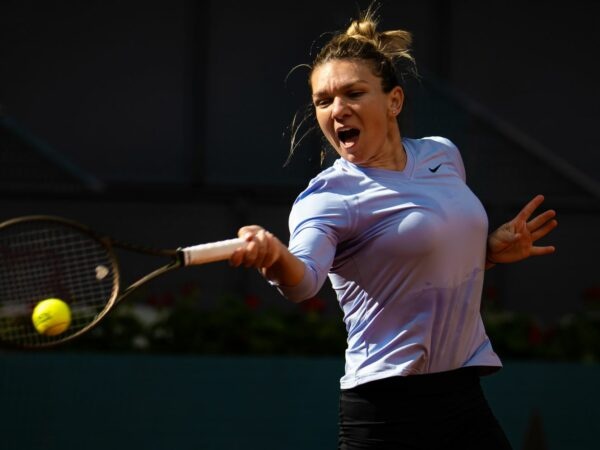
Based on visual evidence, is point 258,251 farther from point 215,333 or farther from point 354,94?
point 215,333

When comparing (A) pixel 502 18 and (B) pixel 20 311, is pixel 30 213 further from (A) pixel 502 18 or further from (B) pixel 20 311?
(A) pixel 502 18

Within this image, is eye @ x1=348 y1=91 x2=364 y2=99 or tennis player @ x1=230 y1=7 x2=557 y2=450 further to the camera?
eye @ x1=348 y1=91 x2=364 y2=99

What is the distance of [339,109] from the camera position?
3615 mm

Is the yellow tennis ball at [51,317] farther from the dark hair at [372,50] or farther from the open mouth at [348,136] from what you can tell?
the open mouth at [348,136]

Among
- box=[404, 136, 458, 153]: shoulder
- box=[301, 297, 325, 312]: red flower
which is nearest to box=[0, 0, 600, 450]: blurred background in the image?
box=[301, 297, 325, 312]: red flower

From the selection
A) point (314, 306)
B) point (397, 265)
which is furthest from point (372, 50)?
point (314, 306)

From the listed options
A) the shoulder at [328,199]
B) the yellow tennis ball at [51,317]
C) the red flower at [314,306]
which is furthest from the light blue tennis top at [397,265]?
the red flower at [314,306]

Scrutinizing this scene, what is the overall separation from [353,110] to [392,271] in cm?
50

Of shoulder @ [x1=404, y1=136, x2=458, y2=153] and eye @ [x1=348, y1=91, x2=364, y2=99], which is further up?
eye @ [x1=348, y1=91, x2=364, y2=99]

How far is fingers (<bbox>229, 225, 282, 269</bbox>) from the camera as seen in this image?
3.15m

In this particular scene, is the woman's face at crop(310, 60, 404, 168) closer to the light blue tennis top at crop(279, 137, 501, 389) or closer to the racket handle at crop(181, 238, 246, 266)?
the light blue tennis top at crop(279, 137, 501, 389)

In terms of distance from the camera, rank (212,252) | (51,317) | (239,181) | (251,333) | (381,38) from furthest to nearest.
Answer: (239,181) < (251,333) < (51,317) < (381,38) < (212,252)

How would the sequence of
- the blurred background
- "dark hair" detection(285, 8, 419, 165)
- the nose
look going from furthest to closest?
the blurred background → "dark hair" detection(285, 8, 419, 165) → the nose

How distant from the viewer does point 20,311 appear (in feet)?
16.2
